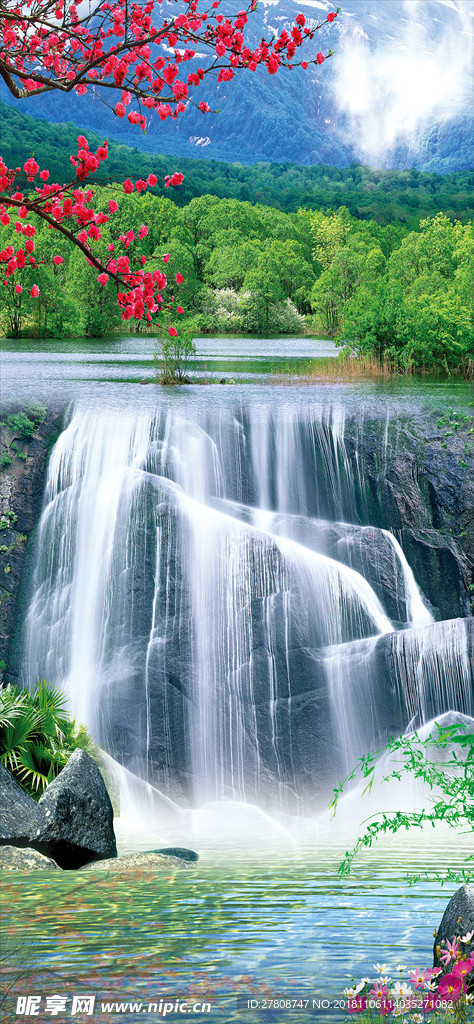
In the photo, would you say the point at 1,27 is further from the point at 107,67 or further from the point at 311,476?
the point at 311,476

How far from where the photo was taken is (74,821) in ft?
26.7

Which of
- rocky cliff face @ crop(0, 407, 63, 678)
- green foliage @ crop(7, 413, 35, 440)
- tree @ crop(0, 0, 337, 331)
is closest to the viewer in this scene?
tree @ crop(0, 0, 337, 331)

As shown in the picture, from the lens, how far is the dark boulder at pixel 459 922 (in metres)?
4.64

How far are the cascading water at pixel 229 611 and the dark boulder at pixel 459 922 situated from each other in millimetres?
5724

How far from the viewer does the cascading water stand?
1082 cm

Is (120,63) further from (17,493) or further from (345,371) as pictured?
(345,371)

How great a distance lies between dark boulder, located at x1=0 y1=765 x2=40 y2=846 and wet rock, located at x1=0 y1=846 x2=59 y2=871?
254mm

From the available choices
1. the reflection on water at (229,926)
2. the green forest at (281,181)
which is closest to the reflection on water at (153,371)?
the green forest at (281,181)

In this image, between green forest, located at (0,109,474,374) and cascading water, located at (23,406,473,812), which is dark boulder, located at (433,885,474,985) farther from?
green forest, located at (0,109,474,374)

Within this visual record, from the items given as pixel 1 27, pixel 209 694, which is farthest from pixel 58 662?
pixel 1 27

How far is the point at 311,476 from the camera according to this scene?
42.5ft

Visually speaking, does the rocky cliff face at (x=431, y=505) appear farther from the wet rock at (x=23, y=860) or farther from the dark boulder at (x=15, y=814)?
the wet rock at (x=23, y=860)

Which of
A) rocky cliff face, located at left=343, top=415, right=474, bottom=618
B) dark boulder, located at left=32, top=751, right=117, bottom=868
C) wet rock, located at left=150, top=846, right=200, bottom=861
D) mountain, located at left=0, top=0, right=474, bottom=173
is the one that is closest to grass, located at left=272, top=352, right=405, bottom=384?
rocky cliff face, located at left=343, top=415, right=474, bottom=618

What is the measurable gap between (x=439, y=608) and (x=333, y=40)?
60.5 m
